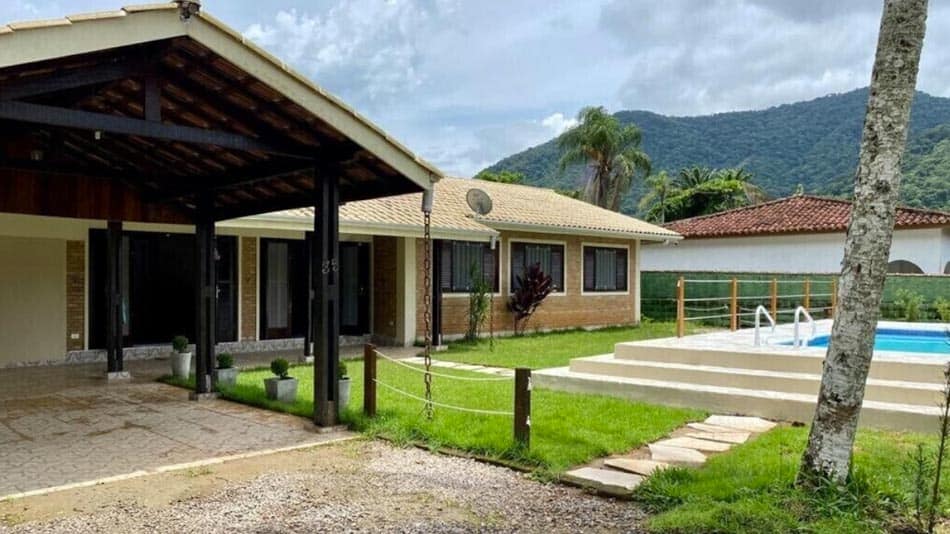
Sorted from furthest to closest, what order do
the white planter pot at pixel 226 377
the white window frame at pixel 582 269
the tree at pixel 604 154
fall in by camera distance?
the tree at pixel 604 154 → the white window frame at pixel 582 269 → the white planter pot at pixel 226 377

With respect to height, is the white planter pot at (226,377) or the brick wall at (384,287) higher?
the brick wall at (384,287)

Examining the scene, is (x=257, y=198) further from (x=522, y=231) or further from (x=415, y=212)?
(x=522, y=231)

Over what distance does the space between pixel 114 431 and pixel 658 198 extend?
1568 inches

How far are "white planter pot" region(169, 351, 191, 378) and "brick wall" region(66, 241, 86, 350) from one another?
2763 millimetres

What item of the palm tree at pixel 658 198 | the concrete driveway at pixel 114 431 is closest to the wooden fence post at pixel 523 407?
the concrete driveway at pixel 114 431

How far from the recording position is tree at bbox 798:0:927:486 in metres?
4.71

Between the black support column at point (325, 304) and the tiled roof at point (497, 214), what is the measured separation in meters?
4.67

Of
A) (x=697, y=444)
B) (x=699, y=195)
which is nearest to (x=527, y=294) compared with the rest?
(x=697, y=444)

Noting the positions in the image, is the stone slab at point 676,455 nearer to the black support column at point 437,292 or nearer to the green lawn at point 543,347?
the green lawn at point 543,347

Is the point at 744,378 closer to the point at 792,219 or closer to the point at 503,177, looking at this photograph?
the point at 792,219

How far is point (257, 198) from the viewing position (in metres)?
8.96

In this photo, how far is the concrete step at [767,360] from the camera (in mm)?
7797

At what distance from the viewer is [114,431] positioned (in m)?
7.21

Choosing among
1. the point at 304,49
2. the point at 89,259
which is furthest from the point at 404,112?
the point at 89,259
